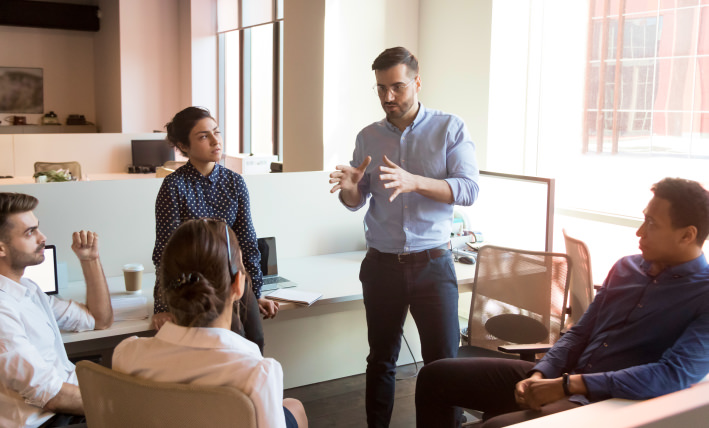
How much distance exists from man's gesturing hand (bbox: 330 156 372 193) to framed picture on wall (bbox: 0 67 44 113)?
9.60 metres

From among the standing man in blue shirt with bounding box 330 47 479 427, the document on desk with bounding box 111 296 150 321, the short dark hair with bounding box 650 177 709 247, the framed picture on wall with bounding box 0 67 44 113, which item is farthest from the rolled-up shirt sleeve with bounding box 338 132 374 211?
the framed picture on wall with bounding box 0 67 44 113

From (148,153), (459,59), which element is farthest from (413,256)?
(148,153)

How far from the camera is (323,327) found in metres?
3.46

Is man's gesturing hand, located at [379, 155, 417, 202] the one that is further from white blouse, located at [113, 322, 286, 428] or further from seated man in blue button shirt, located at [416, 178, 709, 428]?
white blouse, located at [113, 322, 286, 428]

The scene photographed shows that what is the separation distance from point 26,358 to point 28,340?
8 cm

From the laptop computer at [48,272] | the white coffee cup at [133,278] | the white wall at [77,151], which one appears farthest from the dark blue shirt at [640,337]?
the white wall at [77,151]

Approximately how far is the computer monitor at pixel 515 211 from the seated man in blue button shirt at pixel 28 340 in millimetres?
1977

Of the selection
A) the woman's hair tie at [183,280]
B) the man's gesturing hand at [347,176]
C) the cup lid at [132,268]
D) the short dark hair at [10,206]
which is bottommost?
the cup lid at [132,268]

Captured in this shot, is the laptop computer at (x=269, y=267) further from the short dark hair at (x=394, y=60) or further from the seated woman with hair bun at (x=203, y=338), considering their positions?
the seated woman with hair bun at (x=203, y=338)

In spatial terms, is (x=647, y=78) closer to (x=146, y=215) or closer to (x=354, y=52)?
(x=354, y=52)

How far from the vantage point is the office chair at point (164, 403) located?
1.27 m

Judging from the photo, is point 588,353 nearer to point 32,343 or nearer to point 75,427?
point 75,427

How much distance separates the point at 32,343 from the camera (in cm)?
189

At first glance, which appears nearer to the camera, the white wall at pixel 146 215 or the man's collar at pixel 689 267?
the man's collar at pixel 689 267
